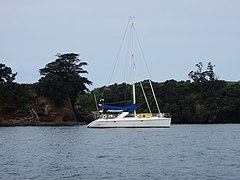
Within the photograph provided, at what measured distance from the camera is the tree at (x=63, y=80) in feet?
328

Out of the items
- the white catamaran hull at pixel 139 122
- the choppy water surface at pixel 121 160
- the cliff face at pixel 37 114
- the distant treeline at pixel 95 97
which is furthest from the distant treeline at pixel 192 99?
the choppy water surface at pixel 121 160

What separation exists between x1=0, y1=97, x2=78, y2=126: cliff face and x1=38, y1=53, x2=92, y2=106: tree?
152 centimetres

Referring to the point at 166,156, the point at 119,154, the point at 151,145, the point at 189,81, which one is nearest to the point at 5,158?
the point at 119,154

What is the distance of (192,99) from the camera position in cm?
11294

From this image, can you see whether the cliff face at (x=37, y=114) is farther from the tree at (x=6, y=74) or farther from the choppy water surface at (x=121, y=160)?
the choppy water surface at (x=121, y=160)

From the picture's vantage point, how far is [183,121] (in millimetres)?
111438

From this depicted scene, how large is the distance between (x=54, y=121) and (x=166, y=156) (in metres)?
63.5

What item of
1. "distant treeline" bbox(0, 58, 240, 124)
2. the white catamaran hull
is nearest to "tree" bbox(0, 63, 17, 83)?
"distant treeline" bbox(0, 58, 240, 124)

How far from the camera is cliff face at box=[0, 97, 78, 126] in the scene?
9750cm

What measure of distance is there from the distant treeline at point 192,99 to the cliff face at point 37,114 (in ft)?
38.2

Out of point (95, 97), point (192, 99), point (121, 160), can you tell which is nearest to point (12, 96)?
point (95, 97)

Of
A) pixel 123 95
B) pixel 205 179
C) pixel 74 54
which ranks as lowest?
pixel 205 179

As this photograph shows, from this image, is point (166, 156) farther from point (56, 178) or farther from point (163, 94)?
point (163, 94)

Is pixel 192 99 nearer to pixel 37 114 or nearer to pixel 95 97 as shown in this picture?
pixel 95 97
